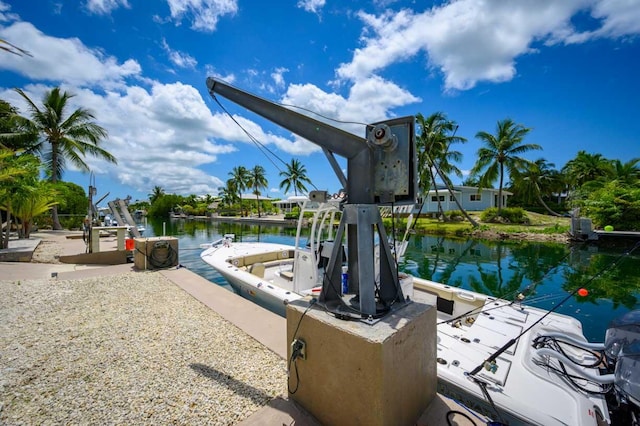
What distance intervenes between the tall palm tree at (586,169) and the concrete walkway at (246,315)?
126 ft

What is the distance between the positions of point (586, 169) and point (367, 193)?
41282 mm

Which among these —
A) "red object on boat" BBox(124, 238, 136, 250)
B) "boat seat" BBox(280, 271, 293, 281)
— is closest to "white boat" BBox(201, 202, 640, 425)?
"boat seat" BBox(280, 271, 293, 281)

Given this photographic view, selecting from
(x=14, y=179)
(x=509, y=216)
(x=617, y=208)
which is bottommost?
(x=509, y=216)

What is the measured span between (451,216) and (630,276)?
58.5 ft

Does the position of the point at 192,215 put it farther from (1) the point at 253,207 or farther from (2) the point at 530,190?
(2) the point at 530,190

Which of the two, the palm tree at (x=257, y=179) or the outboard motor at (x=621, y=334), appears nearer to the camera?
the outboard motor at (x=621, y=334)

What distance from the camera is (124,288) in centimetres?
579

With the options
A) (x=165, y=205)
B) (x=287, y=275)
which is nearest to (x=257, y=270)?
(x=287, y=275)

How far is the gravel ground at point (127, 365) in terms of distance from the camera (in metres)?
2.40

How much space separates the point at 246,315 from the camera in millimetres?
4434

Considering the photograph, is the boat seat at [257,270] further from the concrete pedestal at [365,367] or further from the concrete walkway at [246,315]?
the concrete pedestal at [365,367]

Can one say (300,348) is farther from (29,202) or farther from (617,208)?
(617,208)

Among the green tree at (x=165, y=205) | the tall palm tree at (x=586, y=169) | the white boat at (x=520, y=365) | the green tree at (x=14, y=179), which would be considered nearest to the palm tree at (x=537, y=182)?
the tall palm tree at (x=586, y=169)

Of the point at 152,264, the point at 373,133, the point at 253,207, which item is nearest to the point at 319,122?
the point at 373,133
